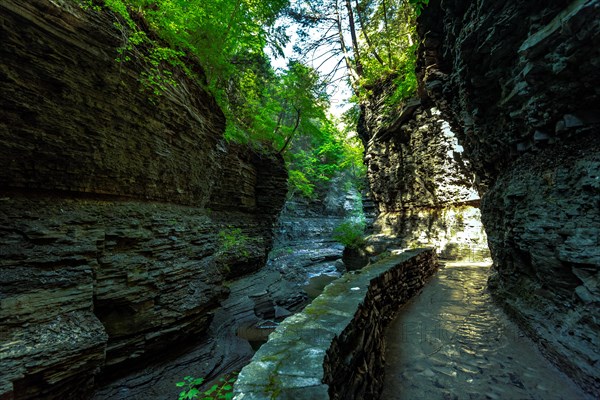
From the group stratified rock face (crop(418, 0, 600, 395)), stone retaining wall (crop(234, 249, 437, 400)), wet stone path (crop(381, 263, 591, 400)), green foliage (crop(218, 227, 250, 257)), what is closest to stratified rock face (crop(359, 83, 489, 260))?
stratified rock face (crop(418, 0, 600, 395))

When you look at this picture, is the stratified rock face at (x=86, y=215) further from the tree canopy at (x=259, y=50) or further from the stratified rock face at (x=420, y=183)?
the stratified rock face at (x=420, y=183)

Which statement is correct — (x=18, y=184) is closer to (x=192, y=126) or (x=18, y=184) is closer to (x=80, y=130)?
(x=80, y=130)

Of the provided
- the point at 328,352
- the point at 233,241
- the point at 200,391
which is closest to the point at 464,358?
the point at 328,352

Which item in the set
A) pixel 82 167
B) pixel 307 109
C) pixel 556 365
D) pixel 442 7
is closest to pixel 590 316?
pixel 556 365

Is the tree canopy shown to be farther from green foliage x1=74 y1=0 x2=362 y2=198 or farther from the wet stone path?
the wet stone path

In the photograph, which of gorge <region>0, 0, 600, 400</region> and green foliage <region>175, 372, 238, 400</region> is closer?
green foliage <region>175, 372, 238, 400</region>

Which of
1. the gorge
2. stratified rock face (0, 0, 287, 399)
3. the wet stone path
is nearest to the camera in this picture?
the wet stone path

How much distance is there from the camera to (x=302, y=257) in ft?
59.1

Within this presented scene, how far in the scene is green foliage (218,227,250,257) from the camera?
37.0 ft

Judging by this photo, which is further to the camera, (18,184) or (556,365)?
(18,184)

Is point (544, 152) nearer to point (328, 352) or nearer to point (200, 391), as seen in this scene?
point (328, 352)

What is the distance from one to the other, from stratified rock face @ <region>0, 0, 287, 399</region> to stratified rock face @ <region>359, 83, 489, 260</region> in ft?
34.8

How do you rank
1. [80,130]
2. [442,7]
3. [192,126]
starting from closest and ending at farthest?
[80,130] → [442,7] → [192,126]

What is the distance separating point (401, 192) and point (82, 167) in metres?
14.3
